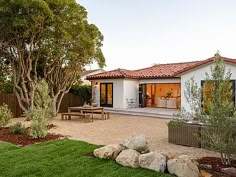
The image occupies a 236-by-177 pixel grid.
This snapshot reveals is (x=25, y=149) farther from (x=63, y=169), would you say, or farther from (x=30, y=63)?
(x=30, y=63)

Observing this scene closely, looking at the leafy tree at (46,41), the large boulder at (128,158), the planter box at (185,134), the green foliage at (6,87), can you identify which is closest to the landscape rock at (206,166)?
the large boulder at (128,158)

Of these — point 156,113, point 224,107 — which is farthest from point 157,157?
point 156,113

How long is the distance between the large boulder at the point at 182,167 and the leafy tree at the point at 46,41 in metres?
11.6

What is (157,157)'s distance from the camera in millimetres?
5992

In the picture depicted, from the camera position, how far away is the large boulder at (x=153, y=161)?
5816mm

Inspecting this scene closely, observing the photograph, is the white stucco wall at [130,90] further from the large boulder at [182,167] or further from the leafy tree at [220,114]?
the large boulder at [182,167]

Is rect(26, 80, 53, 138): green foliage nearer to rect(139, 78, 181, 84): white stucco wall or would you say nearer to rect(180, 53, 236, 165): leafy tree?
rect(180, 53, 236, 165): leafy tree

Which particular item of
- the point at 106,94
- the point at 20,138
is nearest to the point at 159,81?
the point at 106,94

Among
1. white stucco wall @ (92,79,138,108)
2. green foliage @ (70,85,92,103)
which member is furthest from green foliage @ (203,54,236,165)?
green foliage @ (70,85,92,103)

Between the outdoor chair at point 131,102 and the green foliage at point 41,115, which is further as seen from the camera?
the outdoor chair at point 131,102

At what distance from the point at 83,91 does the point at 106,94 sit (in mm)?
2431

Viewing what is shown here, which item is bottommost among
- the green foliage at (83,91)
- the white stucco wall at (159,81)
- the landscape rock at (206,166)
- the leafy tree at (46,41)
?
the landscape rock at (206,166)

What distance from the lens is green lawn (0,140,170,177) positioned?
571cm

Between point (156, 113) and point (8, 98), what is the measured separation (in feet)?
36.3
